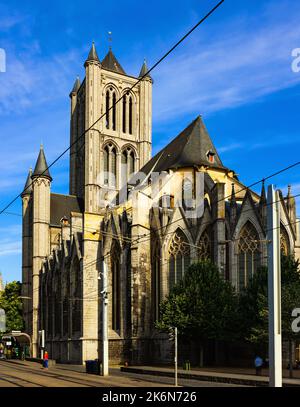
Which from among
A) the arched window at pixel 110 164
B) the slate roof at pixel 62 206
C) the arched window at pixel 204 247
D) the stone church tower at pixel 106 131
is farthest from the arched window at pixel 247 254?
the arched window at pixel 110 164

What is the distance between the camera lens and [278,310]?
48.0ft

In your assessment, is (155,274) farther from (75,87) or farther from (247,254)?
(75,87)

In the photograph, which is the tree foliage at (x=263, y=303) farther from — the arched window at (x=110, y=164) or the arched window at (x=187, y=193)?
the arched window at (x=110, y=164)

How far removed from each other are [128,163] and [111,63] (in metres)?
15.2

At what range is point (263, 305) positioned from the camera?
2852cm

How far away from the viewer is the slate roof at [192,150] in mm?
46906

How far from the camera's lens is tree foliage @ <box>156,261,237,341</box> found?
32.8m

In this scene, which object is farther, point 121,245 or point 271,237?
point 121,245

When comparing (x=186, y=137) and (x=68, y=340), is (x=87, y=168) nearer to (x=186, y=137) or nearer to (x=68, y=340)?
(x=186, y=137)

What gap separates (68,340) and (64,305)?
480 cm

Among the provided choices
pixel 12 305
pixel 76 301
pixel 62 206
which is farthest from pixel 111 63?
pixel 76 301

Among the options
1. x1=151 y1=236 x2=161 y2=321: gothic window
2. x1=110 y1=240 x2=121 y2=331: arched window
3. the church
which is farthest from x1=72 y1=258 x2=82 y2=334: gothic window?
x1=151 y1=236 x2=161 y2=321: gothic window

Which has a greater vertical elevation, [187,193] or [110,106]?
[110,106]

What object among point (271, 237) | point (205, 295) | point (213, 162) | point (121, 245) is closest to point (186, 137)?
point (213, 162)
